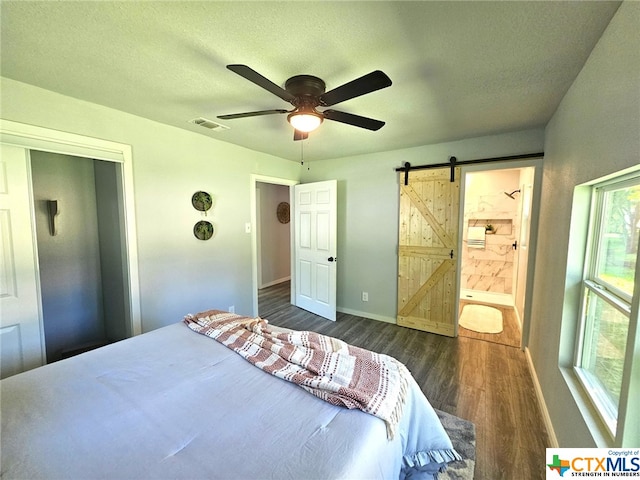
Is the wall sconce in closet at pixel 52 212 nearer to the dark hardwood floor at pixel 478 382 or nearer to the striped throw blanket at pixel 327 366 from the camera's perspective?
the striped throw blanket at pixel 327 366

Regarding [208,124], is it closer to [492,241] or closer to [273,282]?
[273,282]

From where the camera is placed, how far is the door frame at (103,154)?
1.87m

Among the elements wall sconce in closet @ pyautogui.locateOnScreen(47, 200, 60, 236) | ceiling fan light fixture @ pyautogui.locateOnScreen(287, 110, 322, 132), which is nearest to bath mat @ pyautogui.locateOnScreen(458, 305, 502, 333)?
ceiling fan light fixture @ pyautogui.locateOnScreen(287, 110, 322, 132)

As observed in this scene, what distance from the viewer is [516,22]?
1.25 m

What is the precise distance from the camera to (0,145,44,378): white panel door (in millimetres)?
1823

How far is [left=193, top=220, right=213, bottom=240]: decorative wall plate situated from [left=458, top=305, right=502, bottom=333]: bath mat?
3.52 m

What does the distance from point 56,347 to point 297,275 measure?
2.98 metres

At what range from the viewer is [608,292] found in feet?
4.41

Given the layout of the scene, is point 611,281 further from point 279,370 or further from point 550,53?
point 279,370

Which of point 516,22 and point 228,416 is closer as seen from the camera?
point 228,416

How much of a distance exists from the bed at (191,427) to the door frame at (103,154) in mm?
1029

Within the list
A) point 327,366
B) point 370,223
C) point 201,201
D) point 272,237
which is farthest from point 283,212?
point 327,366

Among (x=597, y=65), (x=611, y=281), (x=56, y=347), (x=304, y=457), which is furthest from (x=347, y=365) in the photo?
(x=56, y=347)

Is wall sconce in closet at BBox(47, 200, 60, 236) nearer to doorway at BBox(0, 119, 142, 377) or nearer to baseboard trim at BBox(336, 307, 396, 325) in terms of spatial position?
doorway at BBox(0, 119, 142, 377)
